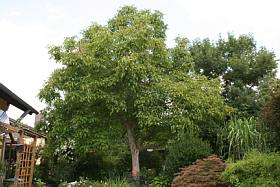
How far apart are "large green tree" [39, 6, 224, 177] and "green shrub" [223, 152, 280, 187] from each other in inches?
216

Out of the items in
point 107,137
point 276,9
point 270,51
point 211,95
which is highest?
point 270,51

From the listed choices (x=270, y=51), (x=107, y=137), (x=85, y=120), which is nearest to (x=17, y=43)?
(x=85, y=120)

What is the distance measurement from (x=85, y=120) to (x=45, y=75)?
108 inches

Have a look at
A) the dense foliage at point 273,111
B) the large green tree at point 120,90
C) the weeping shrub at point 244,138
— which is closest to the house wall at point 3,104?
the large green tree at point 120,90

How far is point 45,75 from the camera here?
17016 millimetres

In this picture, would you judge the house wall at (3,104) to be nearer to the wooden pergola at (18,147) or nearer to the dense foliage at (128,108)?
the wooden pergola at (18,147)

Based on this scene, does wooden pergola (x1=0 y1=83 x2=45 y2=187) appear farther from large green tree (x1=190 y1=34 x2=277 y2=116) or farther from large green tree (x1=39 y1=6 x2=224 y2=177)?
large green tree (x1=190 y1=34 x2=277 y2=116)

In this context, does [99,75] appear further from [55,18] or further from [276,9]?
[276,9]

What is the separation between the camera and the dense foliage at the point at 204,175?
10414 millimetres

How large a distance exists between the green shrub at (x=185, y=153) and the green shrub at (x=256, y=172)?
371 cm

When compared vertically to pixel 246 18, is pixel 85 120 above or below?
below

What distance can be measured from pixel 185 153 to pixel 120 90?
383 cm

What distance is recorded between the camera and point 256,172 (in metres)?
9.42

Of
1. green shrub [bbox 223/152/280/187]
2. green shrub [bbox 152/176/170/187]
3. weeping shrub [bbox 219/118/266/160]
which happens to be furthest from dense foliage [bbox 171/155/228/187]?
green shrub [bbox 152/176/170/187]
